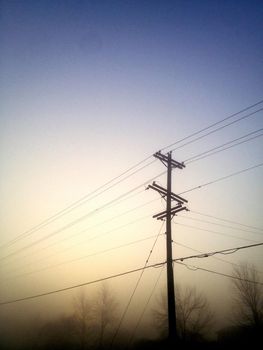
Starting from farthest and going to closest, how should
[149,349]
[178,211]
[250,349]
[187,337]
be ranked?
[187,337]
[149,349]
[250,349]
[178,211]

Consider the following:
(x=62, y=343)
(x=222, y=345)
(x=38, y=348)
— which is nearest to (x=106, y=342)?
(x=62, y=343)

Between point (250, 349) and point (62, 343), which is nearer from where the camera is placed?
point (250, 349)

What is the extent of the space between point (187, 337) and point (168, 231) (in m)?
50.3

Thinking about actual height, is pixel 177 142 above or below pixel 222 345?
above

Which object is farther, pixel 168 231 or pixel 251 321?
pixel 251 321

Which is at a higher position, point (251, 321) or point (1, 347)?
point (251, 321)

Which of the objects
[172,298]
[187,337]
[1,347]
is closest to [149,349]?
[187,337]

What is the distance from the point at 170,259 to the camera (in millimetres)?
14742

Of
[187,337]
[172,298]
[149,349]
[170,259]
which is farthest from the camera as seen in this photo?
[187,337]

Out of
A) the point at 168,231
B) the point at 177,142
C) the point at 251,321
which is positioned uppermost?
the point at 177,142

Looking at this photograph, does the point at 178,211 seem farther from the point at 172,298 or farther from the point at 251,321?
the point at 251,321

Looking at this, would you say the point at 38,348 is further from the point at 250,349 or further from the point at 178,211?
the point at 178,211

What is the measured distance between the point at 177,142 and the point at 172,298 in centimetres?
882

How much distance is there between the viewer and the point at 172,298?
13.7 meters
